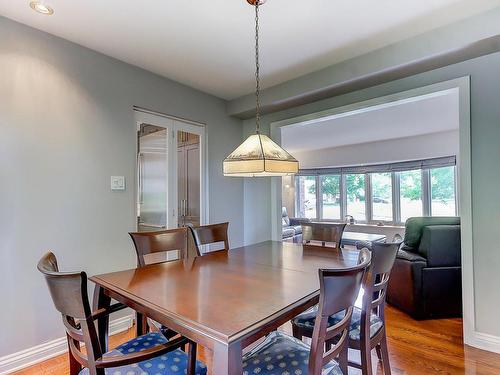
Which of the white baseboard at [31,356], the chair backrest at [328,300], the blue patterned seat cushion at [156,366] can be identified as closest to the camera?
the chair backrest at [328,300]

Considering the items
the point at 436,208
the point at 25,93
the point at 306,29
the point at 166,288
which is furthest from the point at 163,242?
the point at 436,208

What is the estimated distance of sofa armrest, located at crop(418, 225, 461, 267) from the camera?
2.76m

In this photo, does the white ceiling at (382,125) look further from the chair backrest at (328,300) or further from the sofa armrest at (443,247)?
the chair backrest at (328,300)

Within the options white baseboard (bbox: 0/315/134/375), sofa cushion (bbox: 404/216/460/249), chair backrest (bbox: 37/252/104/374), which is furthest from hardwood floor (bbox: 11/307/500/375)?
chair backrest (bbox: 37/252/104/374)

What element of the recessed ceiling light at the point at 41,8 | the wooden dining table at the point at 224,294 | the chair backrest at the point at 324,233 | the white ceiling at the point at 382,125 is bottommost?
the wooden dining table at the point at 224,294

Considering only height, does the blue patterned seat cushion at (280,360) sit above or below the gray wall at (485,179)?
below

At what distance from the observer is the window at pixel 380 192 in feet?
20.0

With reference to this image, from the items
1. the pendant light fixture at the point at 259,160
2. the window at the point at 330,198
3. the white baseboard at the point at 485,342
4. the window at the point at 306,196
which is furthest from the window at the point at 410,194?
the pendant light fixture at the point at 259,160

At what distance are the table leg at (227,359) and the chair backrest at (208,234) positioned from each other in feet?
4.53

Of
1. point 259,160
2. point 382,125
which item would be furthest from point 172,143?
point 382,125

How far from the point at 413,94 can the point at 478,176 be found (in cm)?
90

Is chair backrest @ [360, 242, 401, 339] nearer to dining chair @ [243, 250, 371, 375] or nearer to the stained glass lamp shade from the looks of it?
dining chair @ [243, 250, 371, 375]

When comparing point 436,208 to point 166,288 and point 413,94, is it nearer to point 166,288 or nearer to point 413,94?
point 413,94

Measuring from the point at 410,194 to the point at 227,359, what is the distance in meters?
6.81
